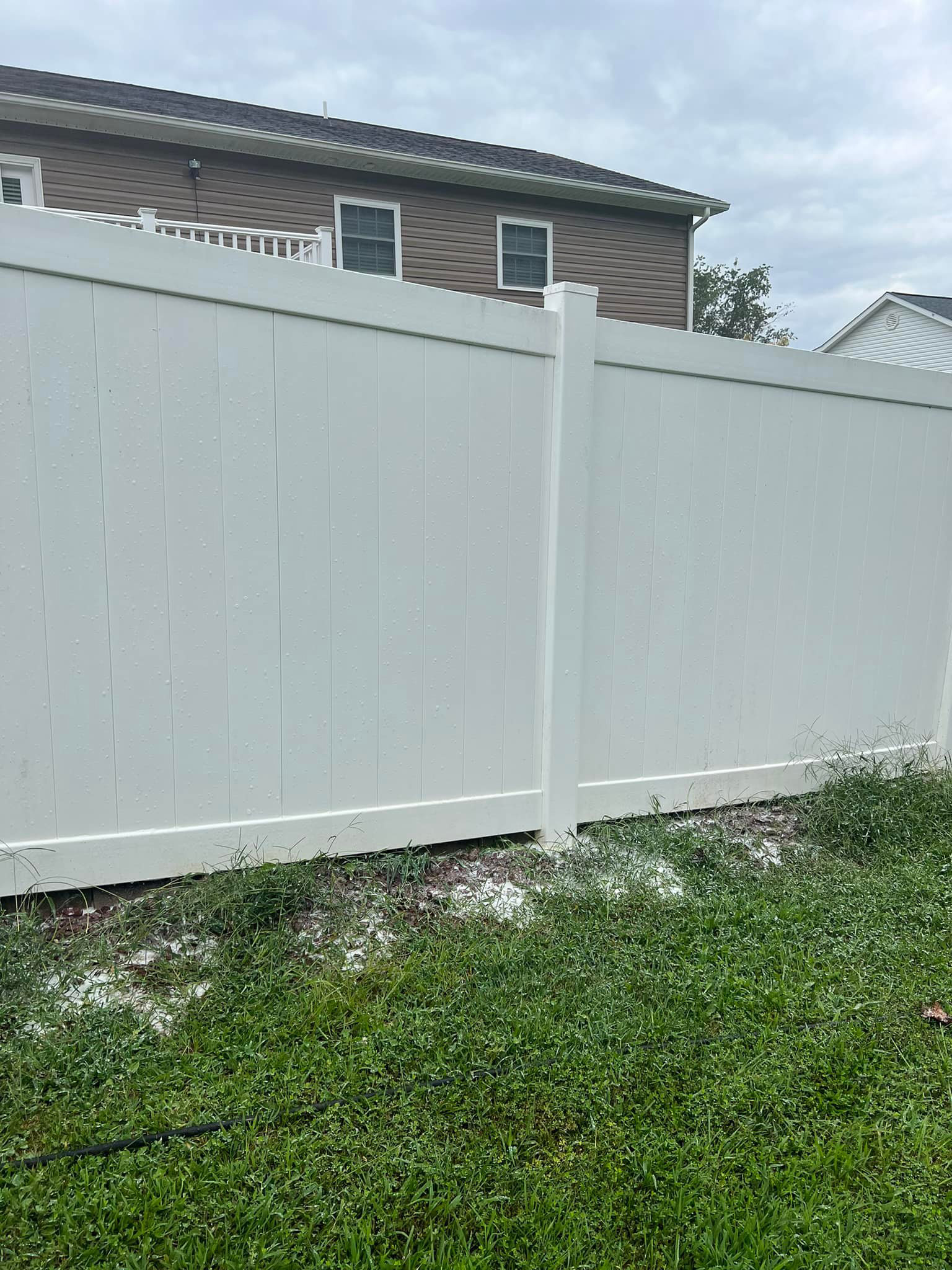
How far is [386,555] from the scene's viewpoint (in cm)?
279

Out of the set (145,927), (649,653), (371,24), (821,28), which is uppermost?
(371,24)

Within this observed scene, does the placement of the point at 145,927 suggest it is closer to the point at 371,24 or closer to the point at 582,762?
the point at 582,762

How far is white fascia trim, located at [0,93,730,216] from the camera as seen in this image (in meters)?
8.93

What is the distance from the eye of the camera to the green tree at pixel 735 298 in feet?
137

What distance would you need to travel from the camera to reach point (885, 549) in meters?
3.91

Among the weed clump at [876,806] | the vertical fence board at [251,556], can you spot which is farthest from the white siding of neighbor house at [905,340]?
the vertical fence board at [251,556]

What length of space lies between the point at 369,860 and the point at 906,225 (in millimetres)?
45750

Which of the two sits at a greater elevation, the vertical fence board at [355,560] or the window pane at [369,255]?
the window pane at [369,255]

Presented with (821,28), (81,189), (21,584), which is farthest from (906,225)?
(21,584)

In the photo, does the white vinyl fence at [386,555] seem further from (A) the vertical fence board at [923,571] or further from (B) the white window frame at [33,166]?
(B) the white window frame at [33,166]

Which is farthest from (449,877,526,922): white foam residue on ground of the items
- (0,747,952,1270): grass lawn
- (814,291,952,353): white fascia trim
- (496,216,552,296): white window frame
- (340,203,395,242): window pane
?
(814,291,952,353): white fascia trim

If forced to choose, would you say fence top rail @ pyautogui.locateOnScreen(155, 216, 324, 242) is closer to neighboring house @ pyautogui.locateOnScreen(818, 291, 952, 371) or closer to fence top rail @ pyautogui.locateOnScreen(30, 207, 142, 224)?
fence top rail @ pyautogui.locateOnScreen(30, 207, 142, 224)

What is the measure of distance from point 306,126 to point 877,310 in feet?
50.1

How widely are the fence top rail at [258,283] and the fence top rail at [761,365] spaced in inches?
12.5
